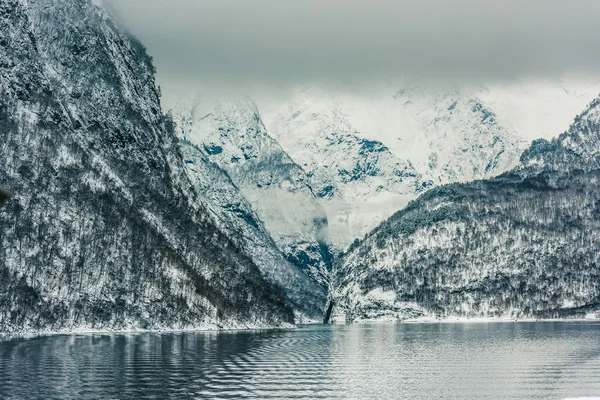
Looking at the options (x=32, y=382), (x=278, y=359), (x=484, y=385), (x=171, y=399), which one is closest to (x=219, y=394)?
(x=171, y=399)

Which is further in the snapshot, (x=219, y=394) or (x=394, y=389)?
(x=394, y=389)

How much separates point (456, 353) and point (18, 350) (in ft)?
293

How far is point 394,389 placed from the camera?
111 meters

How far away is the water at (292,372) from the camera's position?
104m

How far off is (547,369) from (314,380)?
39.8m

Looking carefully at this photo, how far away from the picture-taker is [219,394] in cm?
10162

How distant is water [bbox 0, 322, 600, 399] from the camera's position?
10419cm

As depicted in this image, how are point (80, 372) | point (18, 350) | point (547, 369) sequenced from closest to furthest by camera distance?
point (80, 372) < point (547, 369) < point (18, 350)

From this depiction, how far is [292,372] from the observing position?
132 meters

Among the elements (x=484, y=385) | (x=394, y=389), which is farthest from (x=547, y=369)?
(x=394, y=389)

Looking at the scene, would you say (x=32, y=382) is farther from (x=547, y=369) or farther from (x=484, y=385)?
(x=547, y=369)

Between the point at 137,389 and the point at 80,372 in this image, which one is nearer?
the point at 137,389

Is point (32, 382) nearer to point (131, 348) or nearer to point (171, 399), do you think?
point (171, 399)

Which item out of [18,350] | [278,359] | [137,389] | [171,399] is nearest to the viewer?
[171,399]
